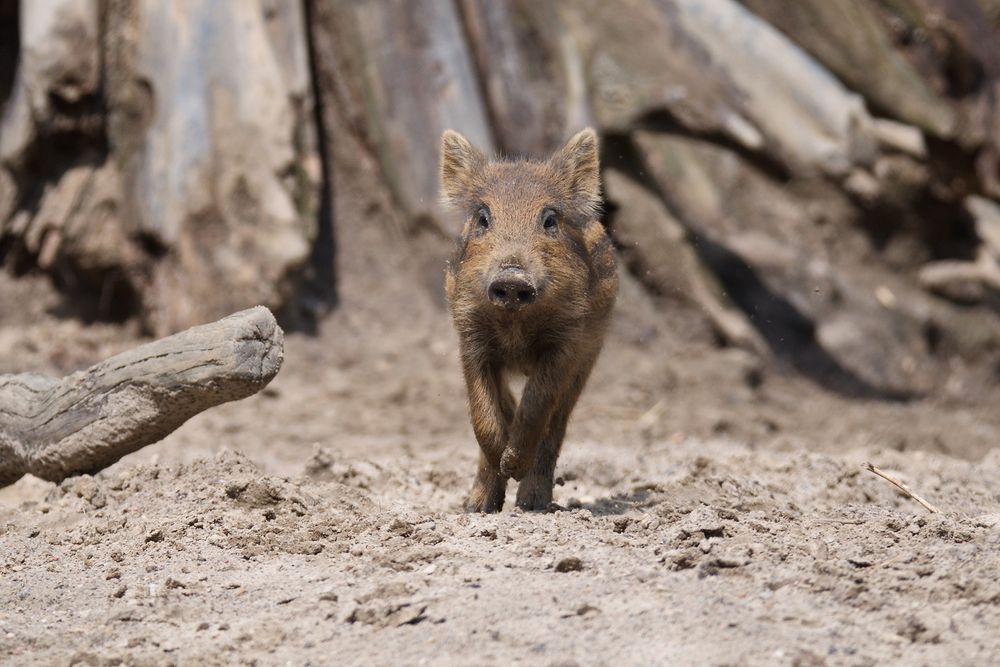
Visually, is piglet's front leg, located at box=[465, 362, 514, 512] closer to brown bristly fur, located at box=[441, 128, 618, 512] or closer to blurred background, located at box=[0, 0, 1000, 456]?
brown bristly fur, located at box=[441, 128, 618, 512]

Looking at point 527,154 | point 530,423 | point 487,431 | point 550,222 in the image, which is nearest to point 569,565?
point 530,423

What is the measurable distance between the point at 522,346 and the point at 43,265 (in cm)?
654

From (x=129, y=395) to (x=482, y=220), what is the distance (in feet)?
6.61

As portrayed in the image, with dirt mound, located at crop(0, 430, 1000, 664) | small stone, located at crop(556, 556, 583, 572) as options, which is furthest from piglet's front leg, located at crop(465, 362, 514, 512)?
small stone, located at crop(556, 556, 583, 572)

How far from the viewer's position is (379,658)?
4.04 m

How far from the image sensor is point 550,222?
6637mm

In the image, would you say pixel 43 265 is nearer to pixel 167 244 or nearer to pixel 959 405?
pixel 167 244

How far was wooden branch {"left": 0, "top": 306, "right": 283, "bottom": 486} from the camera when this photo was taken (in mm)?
5645

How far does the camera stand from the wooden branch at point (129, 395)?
5.64m

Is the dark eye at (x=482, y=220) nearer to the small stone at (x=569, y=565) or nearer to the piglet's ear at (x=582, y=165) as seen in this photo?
the piglet's ear at (x=582, y=165)

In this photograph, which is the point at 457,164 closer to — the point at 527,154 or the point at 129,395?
the point at 129,395

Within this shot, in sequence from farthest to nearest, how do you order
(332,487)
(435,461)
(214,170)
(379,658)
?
(214,170) < (435,461) < (332,487) < (379,658)

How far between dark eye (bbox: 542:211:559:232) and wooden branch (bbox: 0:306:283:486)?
1588mm

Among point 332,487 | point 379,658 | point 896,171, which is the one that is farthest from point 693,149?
point 379,658
